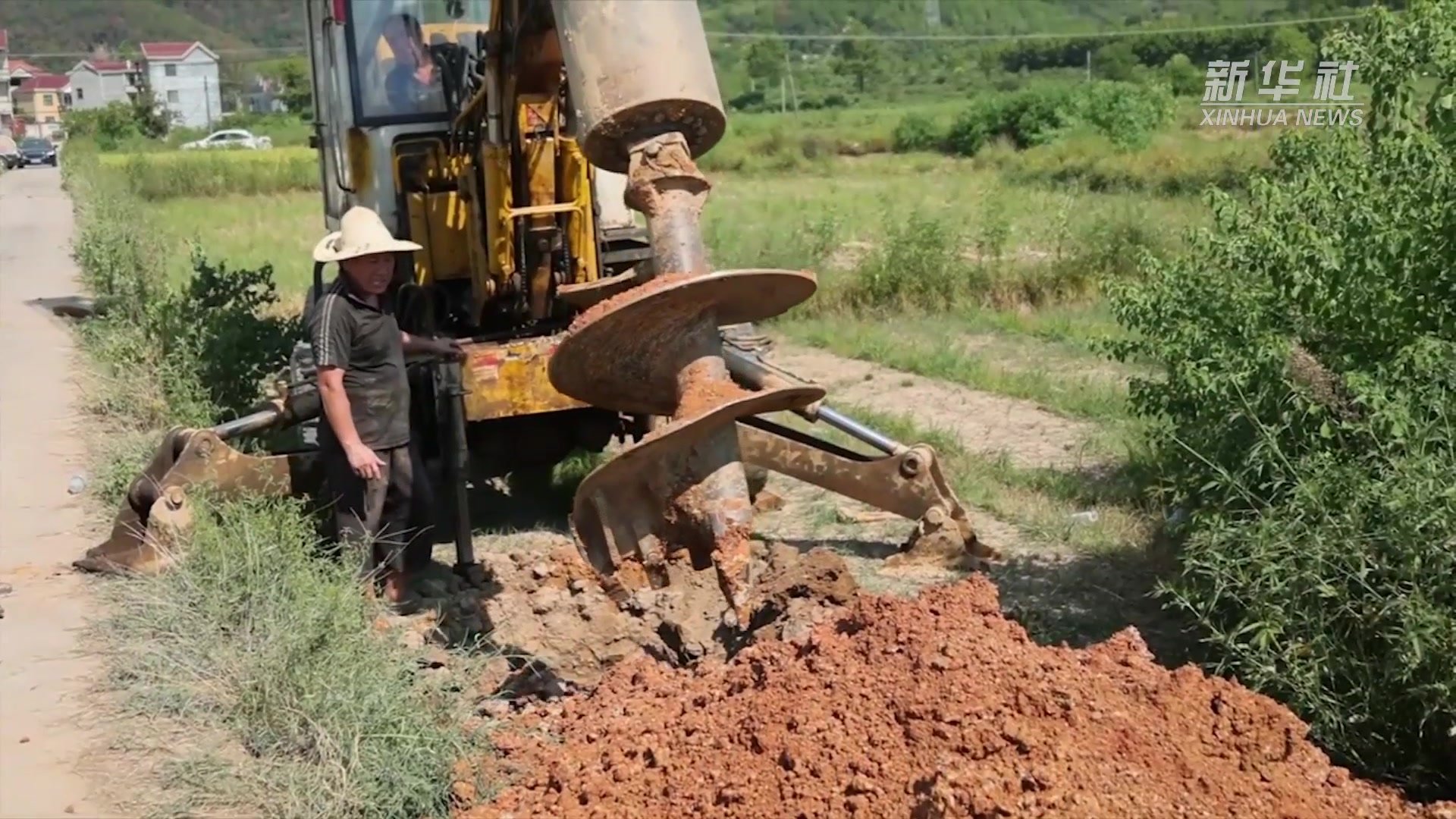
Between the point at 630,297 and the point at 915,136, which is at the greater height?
the point at 630,297

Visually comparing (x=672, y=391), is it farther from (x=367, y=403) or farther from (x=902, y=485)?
(x=902, y=485)

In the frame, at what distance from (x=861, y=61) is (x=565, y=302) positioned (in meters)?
80.6

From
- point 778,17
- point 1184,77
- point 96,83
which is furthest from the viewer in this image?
point 778,17

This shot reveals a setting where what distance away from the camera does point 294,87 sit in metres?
87.0

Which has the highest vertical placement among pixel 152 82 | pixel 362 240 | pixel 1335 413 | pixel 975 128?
pixel 362 240

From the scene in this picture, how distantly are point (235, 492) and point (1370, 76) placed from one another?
16.6 feet

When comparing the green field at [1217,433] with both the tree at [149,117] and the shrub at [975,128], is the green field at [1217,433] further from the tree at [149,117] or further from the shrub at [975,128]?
the tree at [149,117]

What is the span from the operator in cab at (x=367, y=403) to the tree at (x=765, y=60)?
8227cm

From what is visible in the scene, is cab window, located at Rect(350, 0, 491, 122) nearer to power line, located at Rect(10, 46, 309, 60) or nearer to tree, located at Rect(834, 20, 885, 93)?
tree, located at Rect(834, 20, 885, 93)

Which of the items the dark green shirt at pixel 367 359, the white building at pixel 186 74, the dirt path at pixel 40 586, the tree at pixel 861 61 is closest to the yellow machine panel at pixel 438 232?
the dark green shirt at pixel 367 359

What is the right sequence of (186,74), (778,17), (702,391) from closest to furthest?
(702,391) < (186,74) < (778,17)

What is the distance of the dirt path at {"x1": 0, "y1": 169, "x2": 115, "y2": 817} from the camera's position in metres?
4.86

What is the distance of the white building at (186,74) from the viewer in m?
123

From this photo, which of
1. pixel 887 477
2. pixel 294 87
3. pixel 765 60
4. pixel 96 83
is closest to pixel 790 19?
pixel 765 60
